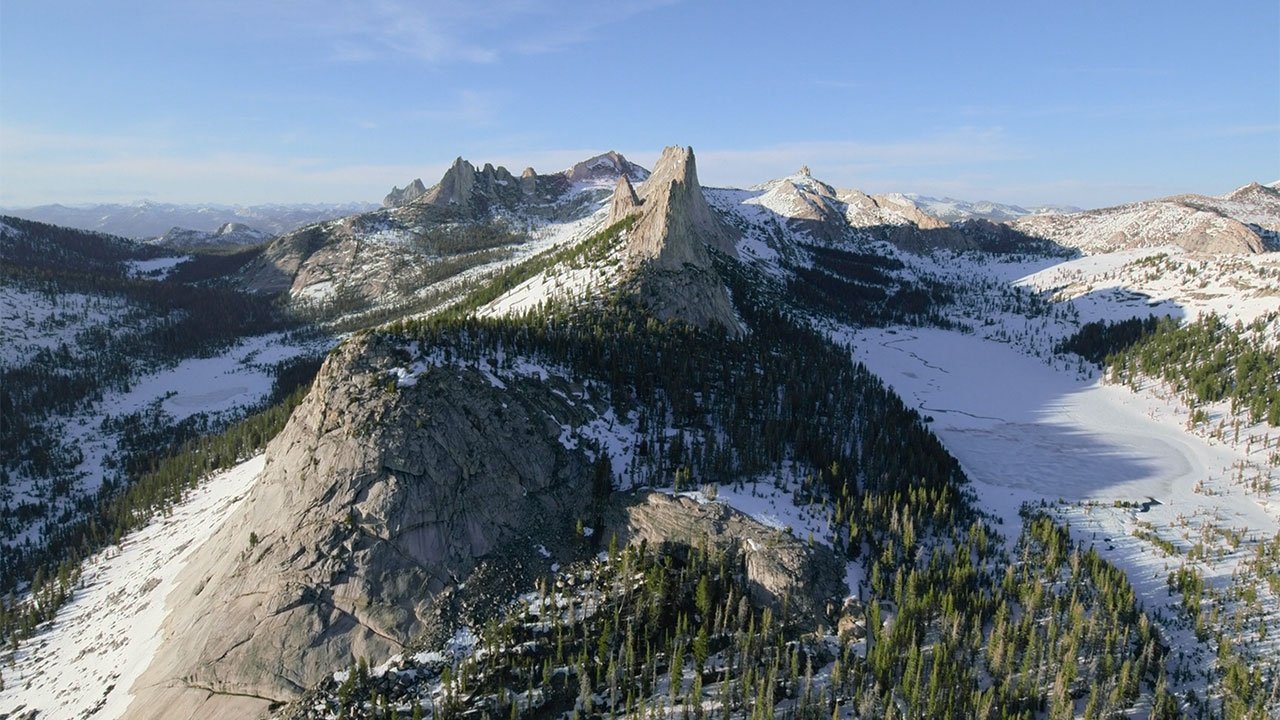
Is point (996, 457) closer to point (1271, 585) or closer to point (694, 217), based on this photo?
point (1271, 585)

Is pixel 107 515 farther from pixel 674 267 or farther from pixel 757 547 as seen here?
pixel 757 547

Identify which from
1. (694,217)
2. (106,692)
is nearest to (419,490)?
(106,692)

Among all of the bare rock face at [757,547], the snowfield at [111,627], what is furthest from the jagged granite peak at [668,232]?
the snowfield at [111,627]

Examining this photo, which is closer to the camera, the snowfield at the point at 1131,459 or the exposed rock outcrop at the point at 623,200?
the snowfield at the point at 1131,459

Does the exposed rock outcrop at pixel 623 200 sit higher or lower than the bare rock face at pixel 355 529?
higher

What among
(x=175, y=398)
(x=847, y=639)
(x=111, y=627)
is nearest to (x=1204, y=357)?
(x=847, y=639)

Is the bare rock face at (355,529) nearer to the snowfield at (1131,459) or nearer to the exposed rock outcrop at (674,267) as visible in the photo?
the exposed rock outcrop at (674,267)

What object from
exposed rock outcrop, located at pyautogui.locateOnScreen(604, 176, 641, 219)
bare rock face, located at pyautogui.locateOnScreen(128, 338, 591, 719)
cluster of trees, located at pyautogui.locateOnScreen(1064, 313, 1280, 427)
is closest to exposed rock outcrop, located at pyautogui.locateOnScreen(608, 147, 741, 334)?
bare rock face, located at pyautogui.locateOnScreen(128, 338, 591, 719)
